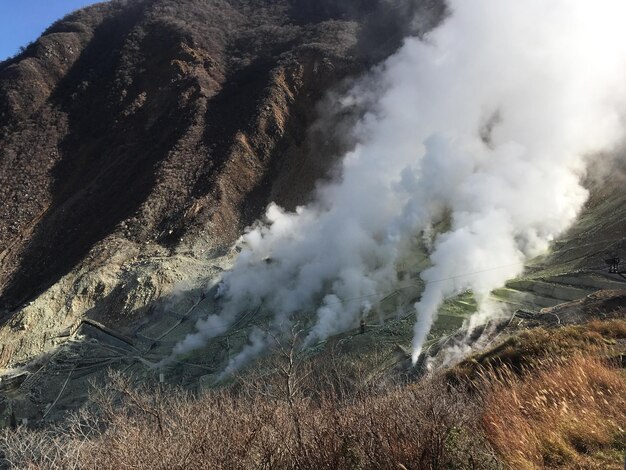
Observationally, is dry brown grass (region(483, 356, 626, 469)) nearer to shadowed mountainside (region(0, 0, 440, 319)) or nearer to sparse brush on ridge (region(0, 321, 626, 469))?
sparse brush on ridge (region(0, 321, 626, 469))

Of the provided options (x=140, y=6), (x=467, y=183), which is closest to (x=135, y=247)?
(x=467, y=183)

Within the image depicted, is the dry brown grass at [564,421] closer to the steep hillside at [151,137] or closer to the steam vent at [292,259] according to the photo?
the steam vent at [292,259]

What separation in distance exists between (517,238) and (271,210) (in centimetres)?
1898

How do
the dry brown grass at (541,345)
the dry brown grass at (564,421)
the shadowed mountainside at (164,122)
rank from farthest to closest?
the shadowed mountainside at (164,122)
the dry brown grass at (541,345)
the dry brown grass at (564,421)

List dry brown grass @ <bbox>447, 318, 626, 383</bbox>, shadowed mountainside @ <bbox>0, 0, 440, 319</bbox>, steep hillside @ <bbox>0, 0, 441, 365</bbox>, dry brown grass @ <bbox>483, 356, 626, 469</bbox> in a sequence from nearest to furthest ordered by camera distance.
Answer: dry brown grass @ <bbox>483, 356, 626, 469</bbox> → dry brown grass @ <bbox>447, 318, 626, 383</bbox> → steep hillside @ <bbox>0, 0, 441, 365</bbox> → shadowed mountainside @ <bbox>0, 0, 440, 319</bbox>

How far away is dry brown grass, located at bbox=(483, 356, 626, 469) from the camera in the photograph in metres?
4.54

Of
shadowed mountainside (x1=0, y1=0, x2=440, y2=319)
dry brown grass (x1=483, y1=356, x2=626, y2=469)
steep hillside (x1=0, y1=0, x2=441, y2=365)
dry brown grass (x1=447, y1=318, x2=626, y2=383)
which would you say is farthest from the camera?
shadowed mountainside (x1=0, y1=0, x2=440, y2=319)

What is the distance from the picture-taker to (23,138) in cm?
4662

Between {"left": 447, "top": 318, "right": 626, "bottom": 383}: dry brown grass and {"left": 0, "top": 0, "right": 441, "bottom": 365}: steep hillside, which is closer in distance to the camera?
{"left": 447, "top": 318, "right": 626, "bottom": 383}: dry brown grass

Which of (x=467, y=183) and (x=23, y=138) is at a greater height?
(x=23, y=138)

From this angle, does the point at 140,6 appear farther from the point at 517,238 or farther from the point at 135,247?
the point at 517,238

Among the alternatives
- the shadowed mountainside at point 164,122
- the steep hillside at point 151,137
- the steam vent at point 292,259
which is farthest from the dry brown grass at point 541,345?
the shadowed mountainside at point 164,122

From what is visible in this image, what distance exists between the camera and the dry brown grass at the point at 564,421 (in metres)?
4.54

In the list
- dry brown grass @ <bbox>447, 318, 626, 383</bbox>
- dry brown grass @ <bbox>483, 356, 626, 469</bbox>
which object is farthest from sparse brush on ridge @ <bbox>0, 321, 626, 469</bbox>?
dry brown grass @ <bbox>447, 318, 626, 383</bbox>
